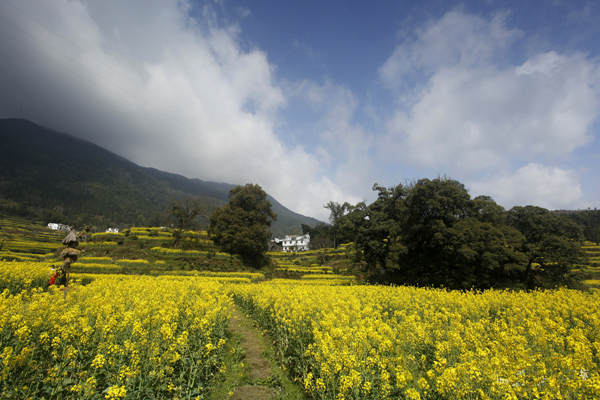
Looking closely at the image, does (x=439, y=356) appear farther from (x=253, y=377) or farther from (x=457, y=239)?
(x=457, y=239)

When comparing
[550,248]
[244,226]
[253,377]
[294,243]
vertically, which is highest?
[244,226]

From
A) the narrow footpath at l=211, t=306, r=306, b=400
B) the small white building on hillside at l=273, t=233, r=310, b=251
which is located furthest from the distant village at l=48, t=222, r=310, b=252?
the narrow footpath at l=211, t=306, r=306, b=400

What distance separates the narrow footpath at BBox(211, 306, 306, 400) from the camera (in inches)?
212

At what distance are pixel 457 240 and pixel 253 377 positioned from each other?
21267 millimetres

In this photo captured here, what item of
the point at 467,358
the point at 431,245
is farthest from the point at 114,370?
the point at 431,245

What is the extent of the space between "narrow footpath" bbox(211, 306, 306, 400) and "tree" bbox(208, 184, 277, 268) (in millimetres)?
29192

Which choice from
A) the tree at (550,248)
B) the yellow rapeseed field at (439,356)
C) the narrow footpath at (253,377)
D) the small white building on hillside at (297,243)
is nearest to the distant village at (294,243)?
the small white building on hillside at (297,243)

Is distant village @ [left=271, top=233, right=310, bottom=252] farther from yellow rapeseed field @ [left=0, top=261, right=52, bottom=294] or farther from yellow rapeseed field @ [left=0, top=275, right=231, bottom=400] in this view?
yellow rapeseed field @ [left=0, top=275, right=231, bottom=400]

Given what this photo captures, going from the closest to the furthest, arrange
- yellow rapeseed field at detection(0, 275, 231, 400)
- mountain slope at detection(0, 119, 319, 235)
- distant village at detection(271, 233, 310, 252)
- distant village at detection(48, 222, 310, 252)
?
yellow rapeseed field at detection(0, 275, 231, 400) → distant village at detection(48, 222, 310, 252) → distant village at detection(271, 233, 310, 252) → mountain slope at detection(0, 119, 319, 235)

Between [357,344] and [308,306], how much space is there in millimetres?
3682

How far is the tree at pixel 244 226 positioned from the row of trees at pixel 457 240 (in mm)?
16419

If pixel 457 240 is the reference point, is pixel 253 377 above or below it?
below

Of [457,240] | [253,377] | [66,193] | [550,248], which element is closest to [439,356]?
[253,377]

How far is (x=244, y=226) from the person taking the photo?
39062 mm
